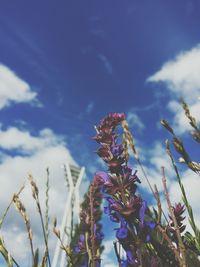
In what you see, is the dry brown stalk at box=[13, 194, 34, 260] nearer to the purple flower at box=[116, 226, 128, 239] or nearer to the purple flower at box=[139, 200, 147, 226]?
the purple flower at box=[116, 226, 128, 239]

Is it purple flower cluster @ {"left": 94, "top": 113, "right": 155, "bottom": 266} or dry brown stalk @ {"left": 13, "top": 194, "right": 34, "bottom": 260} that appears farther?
purple flower cluster @ {"left": 94, "top": 113, "right": 155, "bottom": 266}

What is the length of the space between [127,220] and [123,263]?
0.17 metres

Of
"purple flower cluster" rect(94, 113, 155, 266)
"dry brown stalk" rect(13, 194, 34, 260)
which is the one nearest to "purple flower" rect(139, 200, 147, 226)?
"purple flower cluster" rect(94, 113, 155, 266)

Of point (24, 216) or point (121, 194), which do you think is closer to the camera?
point (24, 216)

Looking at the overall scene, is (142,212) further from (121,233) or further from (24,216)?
(24,216)

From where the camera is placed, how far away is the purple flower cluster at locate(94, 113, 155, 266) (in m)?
1.54

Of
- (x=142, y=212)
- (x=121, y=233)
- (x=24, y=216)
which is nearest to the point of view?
(x=24, y=216)

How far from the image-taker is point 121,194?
1.69m

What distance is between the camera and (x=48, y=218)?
1316 mm

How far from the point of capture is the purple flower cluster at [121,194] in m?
1.54

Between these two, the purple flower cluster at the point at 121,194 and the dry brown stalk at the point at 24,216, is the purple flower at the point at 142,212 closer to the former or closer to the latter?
the purple flower cluster at the point at 121,194

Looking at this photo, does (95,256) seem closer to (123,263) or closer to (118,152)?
(123,263)

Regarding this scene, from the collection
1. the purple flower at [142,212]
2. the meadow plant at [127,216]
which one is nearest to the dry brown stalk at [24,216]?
the meadow plant at [127,216]

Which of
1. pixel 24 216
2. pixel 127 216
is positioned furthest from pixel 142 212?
pixel 24 216
